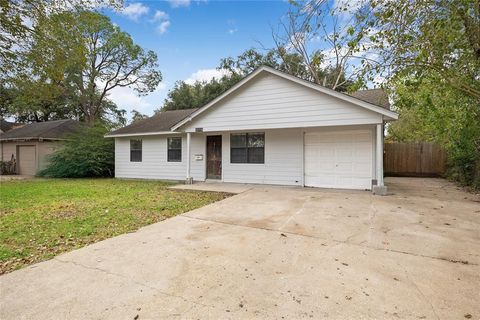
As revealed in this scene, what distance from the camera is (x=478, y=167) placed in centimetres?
973

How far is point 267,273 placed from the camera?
312cm

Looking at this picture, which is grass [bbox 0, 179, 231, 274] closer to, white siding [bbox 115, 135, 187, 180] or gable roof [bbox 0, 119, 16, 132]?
white siding [bbox 115, 135, 187, 180]

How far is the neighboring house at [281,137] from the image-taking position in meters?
8.68

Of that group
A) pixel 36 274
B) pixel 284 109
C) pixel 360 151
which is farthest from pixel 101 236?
pixel 360 151

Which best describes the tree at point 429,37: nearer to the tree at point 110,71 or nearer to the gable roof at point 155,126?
Result: the gable roof at point 155,126

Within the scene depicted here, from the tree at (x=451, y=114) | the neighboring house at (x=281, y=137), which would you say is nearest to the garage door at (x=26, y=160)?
the neighboring house at (x=281, y=137)

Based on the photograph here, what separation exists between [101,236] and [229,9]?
9879 millimetres

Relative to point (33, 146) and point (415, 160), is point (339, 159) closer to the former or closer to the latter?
point (415, 160)

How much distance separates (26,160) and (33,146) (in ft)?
4.05

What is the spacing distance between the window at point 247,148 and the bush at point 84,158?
8748 millimetres

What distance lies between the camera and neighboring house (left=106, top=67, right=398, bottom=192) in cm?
868

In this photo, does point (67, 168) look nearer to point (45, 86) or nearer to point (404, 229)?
point (45, 86)

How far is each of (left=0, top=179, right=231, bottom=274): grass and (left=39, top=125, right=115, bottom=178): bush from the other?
5.61 m

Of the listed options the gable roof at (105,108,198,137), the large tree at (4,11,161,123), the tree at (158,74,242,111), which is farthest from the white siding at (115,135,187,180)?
the tree at (158,74,242,111)
